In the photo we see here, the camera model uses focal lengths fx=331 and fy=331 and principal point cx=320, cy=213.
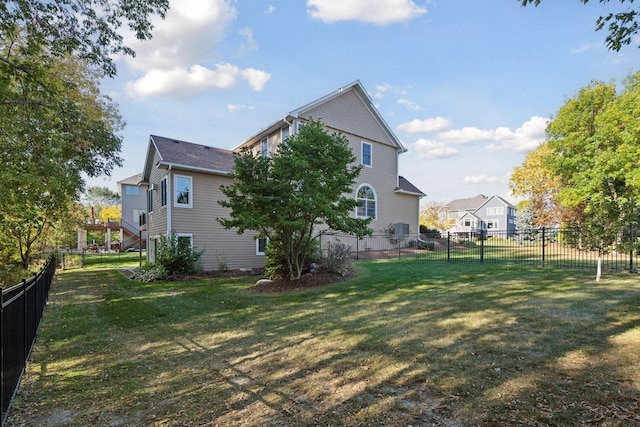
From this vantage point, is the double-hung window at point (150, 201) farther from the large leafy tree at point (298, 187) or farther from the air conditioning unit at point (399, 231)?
the air conditioning unit at point (399, 231)

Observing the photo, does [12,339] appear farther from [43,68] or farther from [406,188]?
[406,188]

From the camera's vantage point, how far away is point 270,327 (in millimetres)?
6215

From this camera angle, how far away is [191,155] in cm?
1636

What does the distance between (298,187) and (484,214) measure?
50.1 metres

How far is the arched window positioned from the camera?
19.3 meters

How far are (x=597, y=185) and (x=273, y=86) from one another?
1918cm

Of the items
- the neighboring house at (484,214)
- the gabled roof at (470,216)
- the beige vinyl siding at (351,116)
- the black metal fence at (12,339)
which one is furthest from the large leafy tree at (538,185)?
the black metal fence at (12,339)

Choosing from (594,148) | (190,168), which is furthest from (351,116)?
(594,148)

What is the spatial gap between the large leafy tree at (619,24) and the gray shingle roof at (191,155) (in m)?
13.9

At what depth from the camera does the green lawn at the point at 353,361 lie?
3.15m

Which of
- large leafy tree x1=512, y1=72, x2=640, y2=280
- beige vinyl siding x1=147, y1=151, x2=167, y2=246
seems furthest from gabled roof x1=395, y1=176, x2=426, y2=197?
beige vinyl siding x1=147, y1=151, x2=167, y2=246

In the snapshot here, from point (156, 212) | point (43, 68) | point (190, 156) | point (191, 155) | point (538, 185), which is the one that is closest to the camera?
point (43, 68)

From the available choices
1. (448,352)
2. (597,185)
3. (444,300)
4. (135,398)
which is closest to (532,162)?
(597,185)

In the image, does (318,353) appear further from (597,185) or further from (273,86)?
(597,185)
